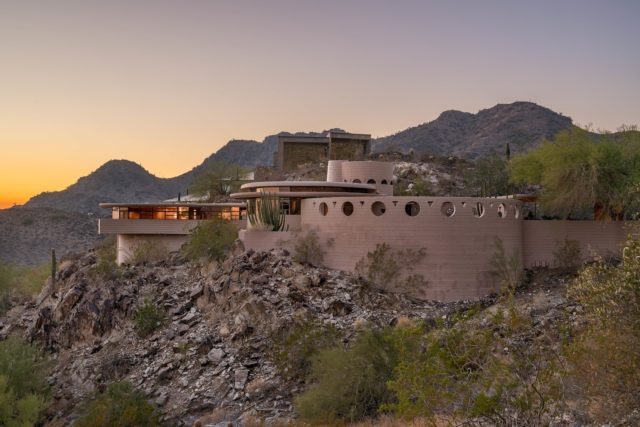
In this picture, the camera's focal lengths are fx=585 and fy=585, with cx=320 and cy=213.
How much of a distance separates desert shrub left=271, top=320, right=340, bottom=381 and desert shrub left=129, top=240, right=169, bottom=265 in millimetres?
14771

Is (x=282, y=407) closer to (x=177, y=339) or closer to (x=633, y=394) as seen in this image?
(x=177, y=339)

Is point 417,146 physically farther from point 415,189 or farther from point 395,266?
point 395,266

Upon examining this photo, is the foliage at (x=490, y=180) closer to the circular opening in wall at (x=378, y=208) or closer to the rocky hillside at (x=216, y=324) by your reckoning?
the rocky hillside at (x=216, y=324)

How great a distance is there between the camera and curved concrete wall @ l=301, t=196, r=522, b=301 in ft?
83.4

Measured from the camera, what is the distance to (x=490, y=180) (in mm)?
46031

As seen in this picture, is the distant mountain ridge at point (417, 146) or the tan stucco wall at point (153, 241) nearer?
the tan stucco wall at point (153, 241)

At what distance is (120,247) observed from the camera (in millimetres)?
35562

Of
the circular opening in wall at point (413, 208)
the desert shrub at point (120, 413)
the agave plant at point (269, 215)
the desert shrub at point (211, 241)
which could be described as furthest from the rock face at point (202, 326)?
the circular opening in wall at point (413, 208)

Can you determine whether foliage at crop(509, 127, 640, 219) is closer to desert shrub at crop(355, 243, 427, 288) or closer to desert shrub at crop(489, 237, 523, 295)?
desert shrub at crop(489, 237, 523, 295)

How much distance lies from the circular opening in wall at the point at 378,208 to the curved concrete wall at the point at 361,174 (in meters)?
8.79

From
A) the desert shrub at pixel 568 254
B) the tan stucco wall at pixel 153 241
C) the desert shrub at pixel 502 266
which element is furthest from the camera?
the tan stucco wall at pixel 153 241

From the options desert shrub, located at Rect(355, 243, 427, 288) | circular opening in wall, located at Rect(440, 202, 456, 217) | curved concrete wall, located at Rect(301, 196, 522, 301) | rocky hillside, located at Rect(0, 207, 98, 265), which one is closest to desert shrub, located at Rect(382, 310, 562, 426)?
desert shrub, located at Rect(355, 243, 427, 288)

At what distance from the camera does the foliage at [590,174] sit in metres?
26.8

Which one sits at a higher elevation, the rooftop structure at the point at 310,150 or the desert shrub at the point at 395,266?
the rooftop structure at the point at 310,150
